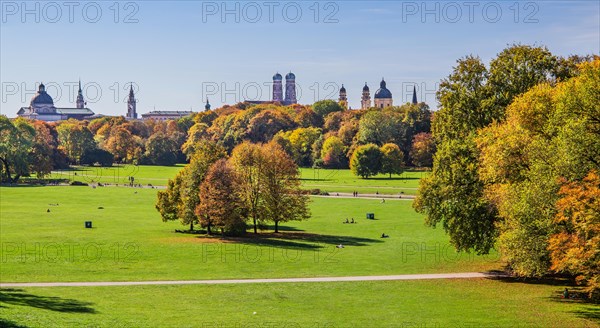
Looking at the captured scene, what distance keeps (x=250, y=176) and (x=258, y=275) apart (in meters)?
22.9

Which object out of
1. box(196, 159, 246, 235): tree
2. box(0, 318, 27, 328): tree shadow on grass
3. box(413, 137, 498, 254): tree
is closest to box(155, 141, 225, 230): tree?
box(196, 159, 246, 235): tree

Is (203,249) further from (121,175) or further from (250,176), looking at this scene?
(121,175)

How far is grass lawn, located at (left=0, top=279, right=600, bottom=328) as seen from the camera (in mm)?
35656

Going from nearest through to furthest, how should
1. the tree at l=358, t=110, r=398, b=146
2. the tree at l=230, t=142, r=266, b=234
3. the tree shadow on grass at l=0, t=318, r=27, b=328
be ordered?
the tree shadow on grass at l=0, t=318, r=27, b=328
the tree at l=230, t=142, r=266, b=234
the tree at l=358, t=110, r=398, b=146

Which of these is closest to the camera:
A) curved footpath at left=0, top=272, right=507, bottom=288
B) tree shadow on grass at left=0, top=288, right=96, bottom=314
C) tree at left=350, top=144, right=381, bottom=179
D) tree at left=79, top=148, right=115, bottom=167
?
tree shadow on grass at left=0, top=288, right=96, bottom=314

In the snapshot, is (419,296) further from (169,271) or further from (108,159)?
(108,159)

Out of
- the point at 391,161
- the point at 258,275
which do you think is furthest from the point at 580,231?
the point at 391,161

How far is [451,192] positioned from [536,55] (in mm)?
11734

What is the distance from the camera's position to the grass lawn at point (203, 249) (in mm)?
49719

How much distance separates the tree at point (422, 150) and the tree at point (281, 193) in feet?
255

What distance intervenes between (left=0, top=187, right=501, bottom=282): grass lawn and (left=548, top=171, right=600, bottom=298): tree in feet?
47.4

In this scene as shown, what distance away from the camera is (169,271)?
4969 centimetres

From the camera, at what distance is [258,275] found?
4869 cm

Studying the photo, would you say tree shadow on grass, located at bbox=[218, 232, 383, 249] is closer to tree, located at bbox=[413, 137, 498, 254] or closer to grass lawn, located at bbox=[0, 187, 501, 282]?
grass lawn, located at bbox=[0, 187, 501, 282]
